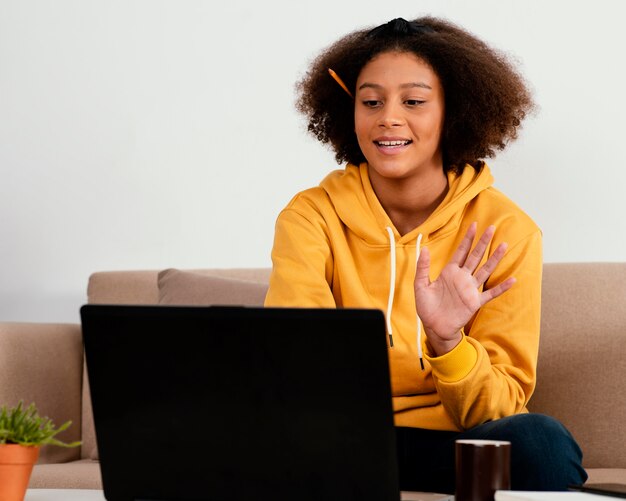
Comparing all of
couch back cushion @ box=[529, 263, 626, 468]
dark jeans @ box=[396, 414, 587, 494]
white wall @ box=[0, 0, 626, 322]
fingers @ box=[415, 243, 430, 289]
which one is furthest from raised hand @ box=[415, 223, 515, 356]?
white wall @ box=[0, 0, 626, 322]

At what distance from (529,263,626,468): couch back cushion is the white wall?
1.19 feet

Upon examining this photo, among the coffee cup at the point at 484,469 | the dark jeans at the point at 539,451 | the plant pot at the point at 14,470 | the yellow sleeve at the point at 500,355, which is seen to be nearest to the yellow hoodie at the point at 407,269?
the yellow sleeve at the point at 500,355

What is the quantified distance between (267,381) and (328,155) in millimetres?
1569

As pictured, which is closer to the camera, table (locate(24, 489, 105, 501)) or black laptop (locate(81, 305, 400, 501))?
black laptop (locate(81, 305, 400, 501))

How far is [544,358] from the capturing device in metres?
2.02

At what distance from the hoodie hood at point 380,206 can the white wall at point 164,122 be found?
0.57 m

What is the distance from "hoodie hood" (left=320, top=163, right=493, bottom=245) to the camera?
176 cm

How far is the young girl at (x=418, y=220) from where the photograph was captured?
163 centimetres

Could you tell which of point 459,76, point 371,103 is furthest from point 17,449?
point 459,76

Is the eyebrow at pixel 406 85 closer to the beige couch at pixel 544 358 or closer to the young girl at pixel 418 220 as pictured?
the young girl at pixel 418 220

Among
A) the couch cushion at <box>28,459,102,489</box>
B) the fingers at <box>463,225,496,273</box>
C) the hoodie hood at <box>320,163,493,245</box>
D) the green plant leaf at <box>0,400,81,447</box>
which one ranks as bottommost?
the couch cushion at <box>28,459,102,489</box>

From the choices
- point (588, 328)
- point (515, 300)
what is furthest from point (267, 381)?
point (588, 328)

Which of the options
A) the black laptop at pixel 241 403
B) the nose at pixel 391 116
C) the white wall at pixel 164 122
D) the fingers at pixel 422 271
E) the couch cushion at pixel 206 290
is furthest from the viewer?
the white wall at pixel 164 122

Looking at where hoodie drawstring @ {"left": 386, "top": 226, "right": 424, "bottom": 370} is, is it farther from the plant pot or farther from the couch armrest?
the couch armrest
